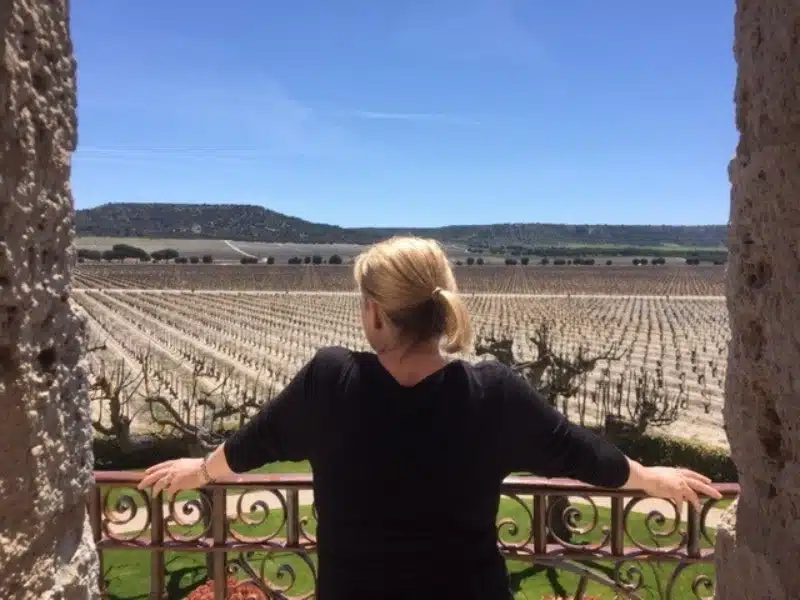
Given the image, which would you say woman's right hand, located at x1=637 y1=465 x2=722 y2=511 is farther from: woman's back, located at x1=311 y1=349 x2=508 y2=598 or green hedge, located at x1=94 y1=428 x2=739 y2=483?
green hedge, located at x1=94 y1=428 x2=739 y2=483

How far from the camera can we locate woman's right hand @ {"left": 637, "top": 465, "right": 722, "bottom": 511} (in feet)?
8.75

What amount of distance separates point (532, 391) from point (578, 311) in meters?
60.6

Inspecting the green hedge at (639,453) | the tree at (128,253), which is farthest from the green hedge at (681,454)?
the tree at (128,253)

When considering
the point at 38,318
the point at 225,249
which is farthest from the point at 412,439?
the point at 225,249

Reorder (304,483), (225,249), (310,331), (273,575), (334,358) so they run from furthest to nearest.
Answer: (225,249) < (310,331) < (273,575) < (304,483) < (334,358)

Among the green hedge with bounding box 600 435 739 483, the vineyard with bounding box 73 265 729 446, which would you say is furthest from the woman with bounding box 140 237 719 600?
the green hedge with bounding box 600 435 739 483

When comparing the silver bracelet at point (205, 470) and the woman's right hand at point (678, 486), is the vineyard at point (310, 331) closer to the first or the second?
the silver bracelet at point (205, 470)

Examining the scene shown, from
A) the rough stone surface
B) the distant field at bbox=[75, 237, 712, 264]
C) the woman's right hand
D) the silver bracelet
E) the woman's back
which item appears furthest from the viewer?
the distant field at bbox=[75, 237, 712, 264]

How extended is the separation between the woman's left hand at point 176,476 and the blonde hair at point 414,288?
1.05 metres

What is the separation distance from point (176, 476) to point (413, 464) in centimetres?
115

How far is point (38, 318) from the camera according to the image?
79.7 inches

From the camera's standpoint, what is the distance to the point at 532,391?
2.12 metres

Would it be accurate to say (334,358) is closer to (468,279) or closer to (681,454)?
(681,454)

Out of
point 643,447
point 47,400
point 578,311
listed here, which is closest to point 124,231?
point 578,311
